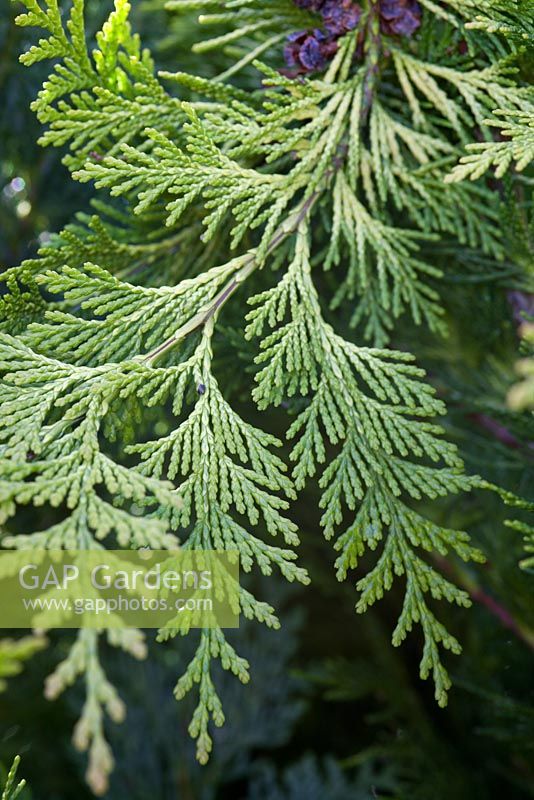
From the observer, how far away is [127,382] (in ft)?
3.21

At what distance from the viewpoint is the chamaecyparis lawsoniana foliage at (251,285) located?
0.93m

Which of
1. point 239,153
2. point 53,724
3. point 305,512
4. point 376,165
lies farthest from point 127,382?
point 53,724

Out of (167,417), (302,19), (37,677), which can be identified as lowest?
(37,677)

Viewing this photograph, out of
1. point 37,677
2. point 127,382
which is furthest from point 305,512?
point 127,382

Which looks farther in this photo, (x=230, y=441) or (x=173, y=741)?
(x=173, y=741)

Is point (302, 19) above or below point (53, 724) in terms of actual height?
above

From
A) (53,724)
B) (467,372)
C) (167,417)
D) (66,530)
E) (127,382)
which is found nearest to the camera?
(66,530)

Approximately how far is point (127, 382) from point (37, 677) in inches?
62.8

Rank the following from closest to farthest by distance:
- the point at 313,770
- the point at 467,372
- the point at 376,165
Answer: the point at 376,165 < the point at 467,372 < the point at 313,770

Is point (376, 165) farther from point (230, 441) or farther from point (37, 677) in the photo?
point (37, 677)

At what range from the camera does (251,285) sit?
1.33m

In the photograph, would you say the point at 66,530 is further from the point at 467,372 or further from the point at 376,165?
the point at 467,372

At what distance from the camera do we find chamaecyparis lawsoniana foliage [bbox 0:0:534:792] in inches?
36.8

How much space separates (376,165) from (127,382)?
548 millimetres
